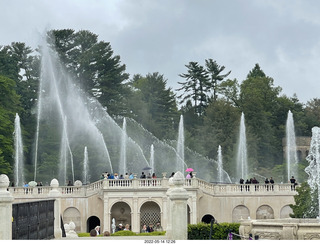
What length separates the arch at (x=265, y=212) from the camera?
58.6m

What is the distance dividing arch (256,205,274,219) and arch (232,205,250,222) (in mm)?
730

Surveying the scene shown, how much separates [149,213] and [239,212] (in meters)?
6.00

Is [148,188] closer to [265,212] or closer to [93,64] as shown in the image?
[265,212]

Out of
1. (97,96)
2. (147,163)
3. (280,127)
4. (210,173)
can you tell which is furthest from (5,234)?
(280,127)

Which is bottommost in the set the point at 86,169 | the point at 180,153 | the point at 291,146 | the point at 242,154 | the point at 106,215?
the point at 106,215

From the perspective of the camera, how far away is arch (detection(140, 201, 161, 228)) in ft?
193

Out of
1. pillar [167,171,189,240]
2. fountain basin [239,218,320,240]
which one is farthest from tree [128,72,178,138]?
pillar [167,171,189,240]

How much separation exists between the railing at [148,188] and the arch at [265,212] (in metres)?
1.01

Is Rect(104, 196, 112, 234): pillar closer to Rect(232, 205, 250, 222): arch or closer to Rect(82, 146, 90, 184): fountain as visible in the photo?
Rect(232, 205, 250, 222): arch

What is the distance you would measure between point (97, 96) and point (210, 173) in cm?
1584

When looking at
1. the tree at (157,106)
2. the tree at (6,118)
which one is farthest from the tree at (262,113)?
the tree at (6,118)

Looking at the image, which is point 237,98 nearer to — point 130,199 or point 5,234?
point 130,199

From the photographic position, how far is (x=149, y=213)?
194 ft

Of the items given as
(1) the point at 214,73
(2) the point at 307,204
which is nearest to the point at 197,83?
(1) the point at 214,73
